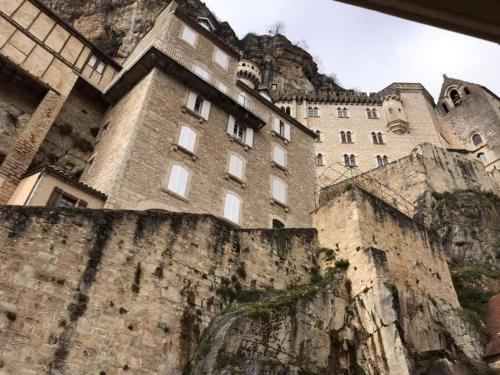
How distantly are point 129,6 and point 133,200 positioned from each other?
24.6m

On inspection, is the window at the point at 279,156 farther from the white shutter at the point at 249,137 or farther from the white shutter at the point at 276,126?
the white shutter at the point at 249,137

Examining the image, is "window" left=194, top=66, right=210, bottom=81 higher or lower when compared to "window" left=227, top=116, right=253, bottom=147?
higher

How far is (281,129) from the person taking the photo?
2298 centimetres

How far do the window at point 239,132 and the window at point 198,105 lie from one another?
4.20ft

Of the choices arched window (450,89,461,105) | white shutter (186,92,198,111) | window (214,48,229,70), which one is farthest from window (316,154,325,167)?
white shutter (186,92,198,111)

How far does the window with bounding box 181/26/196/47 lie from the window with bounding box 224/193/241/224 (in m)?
8.89

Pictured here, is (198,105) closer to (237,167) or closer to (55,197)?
(237,167)

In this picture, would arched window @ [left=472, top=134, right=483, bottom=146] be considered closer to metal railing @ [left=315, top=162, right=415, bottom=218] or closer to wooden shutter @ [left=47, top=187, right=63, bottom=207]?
metal railing @ [left=315, top=162, right=415, bottom=218]

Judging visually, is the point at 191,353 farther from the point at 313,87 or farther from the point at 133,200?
the point at 313,87

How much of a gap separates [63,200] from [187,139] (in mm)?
5911

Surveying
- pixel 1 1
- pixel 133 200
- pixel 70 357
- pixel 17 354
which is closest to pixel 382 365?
pixel 70 357

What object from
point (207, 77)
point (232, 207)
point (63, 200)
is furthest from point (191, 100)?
point (63, 200)

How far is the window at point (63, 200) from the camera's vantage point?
41.6 feet

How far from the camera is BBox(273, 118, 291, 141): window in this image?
22.5m
